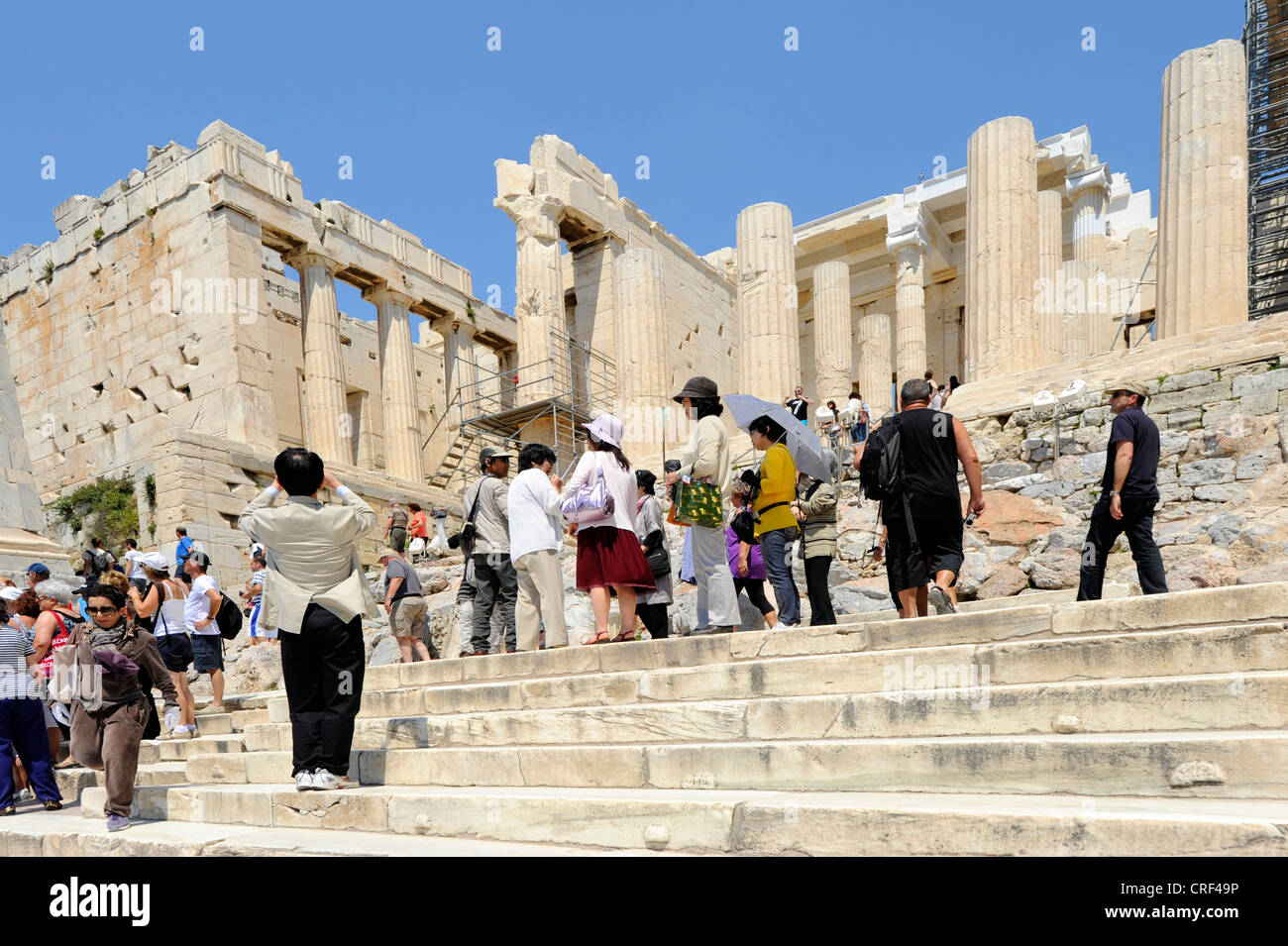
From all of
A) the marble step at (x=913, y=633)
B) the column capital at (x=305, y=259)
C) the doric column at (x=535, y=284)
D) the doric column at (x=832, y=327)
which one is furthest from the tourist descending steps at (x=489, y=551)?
the column capital at (x=305, y=259)

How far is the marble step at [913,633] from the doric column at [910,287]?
61.9 ft

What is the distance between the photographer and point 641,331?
2177 centimetres

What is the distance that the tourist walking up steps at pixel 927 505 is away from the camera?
242 inches

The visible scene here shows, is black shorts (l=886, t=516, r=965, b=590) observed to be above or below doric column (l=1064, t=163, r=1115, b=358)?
below

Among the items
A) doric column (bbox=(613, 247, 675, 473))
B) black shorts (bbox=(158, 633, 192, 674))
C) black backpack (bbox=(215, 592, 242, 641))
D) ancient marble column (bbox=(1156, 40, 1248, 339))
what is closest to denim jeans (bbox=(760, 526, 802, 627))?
black backpack (bbox=(215, 592, 242, 641))

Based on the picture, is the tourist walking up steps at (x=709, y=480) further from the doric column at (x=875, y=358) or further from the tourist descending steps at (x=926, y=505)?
the doric column at (x=875, y=358)

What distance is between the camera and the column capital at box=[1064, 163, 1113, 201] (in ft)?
76.7

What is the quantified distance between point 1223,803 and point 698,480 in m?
4.57

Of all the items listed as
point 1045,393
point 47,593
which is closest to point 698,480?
point 47,593

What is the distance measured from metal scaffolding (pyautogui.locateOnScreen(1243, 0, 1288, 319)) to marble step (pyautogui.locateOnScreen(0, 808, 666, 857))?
2291 centimetres

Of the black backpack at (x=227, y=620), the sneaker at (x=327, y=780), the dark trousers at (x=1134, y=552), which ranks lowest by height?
the sneaker at (x=327, y=780)

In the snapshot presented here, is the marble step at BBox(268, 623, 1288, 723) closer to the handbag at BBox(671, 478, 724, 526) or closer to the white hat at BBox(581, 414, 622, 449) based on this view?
the handbag at BBox(671, 478, 724, 526)
